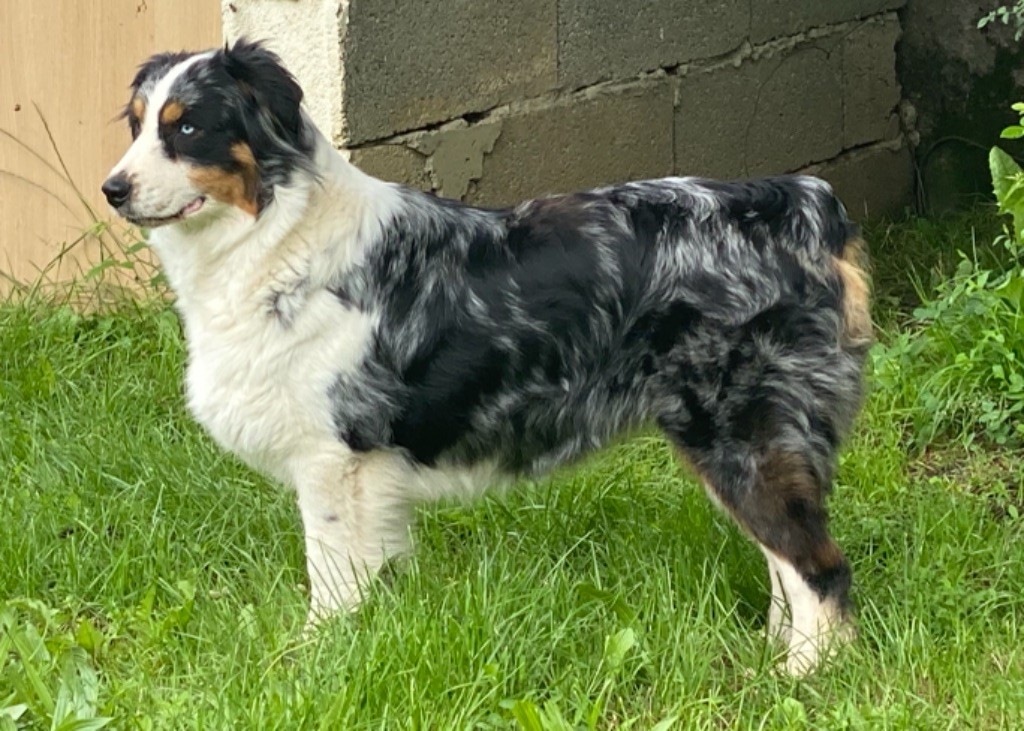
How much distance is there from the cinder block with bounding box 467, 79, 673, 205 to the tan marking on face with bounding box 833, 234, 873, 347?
2.07m

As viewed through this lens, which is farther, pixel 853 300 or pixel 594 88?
pixel 594 88

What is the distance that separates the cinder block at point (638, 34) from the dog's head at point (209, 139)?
2209 mm

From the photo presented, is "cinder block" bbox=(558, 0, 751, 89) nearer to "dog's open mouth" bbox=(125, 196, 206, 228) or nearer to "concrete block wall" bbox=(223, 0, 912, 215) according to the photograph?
"concrete block wall" bbox=(223, 0, 912, 215)

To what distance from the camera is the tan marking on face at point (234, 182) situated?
3.67 m

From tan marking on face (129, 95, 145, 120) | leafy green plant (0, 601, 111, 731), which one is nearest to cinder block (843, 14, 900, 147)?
tan marking on face (129, 95, 145, 120)

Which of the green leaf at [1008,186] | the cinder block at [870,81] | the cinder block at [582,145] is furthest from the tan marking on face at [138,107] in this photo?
the cinder block at [870,81]

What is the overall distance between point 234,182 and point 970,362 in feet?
8.40

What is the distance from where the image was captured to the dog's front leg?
3.81m

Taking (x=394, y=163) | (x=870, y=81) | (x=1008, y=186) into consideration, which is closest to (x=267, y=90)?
(x=394, y=163)

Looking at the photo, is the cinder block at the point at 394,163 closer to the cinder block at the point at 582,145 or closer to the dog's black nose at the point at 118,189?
the cinder block at the point at 582,145

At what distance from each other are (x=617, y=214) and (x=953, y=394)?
68.7 inches

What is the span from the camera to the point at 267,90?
3703 mm

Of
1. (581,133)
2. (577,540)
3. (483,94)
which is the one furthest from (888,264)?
(577,540)

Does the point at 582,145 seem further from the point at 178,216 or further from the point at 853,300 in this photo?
the point at 178,216
